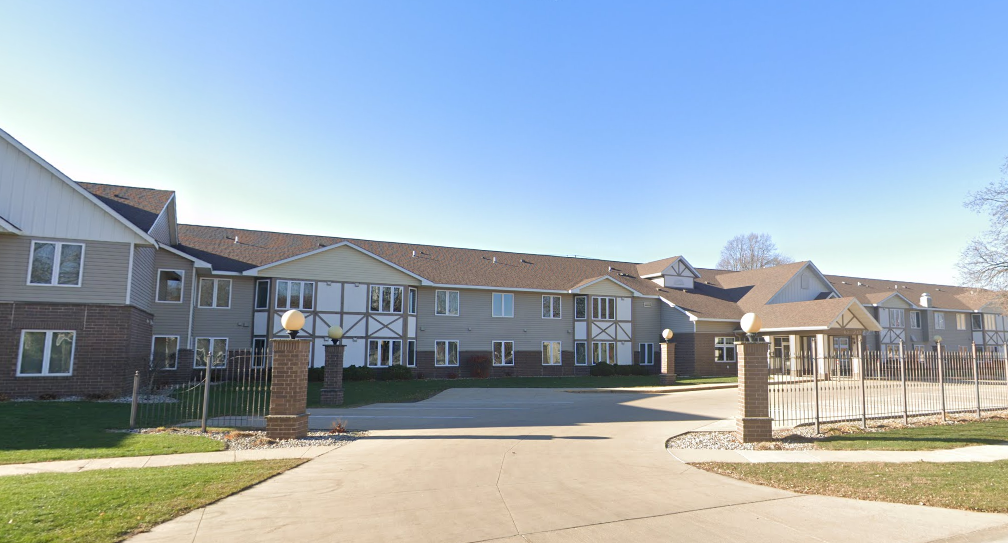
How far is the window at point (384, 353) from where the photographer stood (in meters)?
30.0

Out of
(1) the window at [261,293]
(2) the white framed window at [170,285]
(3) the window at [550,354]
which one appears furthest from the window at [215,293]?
(3) the window at [550,354]

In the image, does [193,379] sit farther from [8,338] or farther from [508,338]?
[508,338]

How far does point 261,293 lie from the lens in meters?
28.5

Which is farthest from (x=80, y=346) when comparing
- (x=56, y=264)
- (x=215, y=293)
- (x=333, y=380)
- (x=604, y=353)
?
(x=604, y=353)

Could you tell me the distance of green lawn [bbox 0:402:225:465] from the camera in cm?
995

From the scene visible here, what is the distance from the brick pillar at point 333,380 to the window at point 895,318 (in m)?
42.8

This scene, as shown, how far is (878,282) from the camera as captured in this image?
167 ft

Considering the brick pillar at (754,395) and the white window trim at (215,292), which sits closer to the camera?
the brick pillar at (754,395)

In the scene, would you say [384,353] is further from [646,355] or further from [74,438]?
[74,438]

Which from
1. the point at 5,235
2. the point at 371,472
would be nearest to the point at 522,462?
the point at 371,472

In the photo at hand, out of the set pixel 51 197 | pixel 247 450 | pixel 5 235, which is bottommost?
pixel 247 450

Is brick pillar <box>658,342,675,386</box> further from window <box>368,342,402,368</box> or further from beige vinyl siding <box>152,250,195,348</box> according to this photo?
beige vinyl siding <box>152,250,195,348</box>

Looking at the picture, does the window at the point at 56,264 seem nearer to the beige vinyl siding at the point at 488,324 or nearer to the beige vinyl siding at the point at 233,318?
the beige vinyl siding at the point at 233,318

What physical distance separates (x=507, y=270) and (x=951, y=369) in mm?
22716
